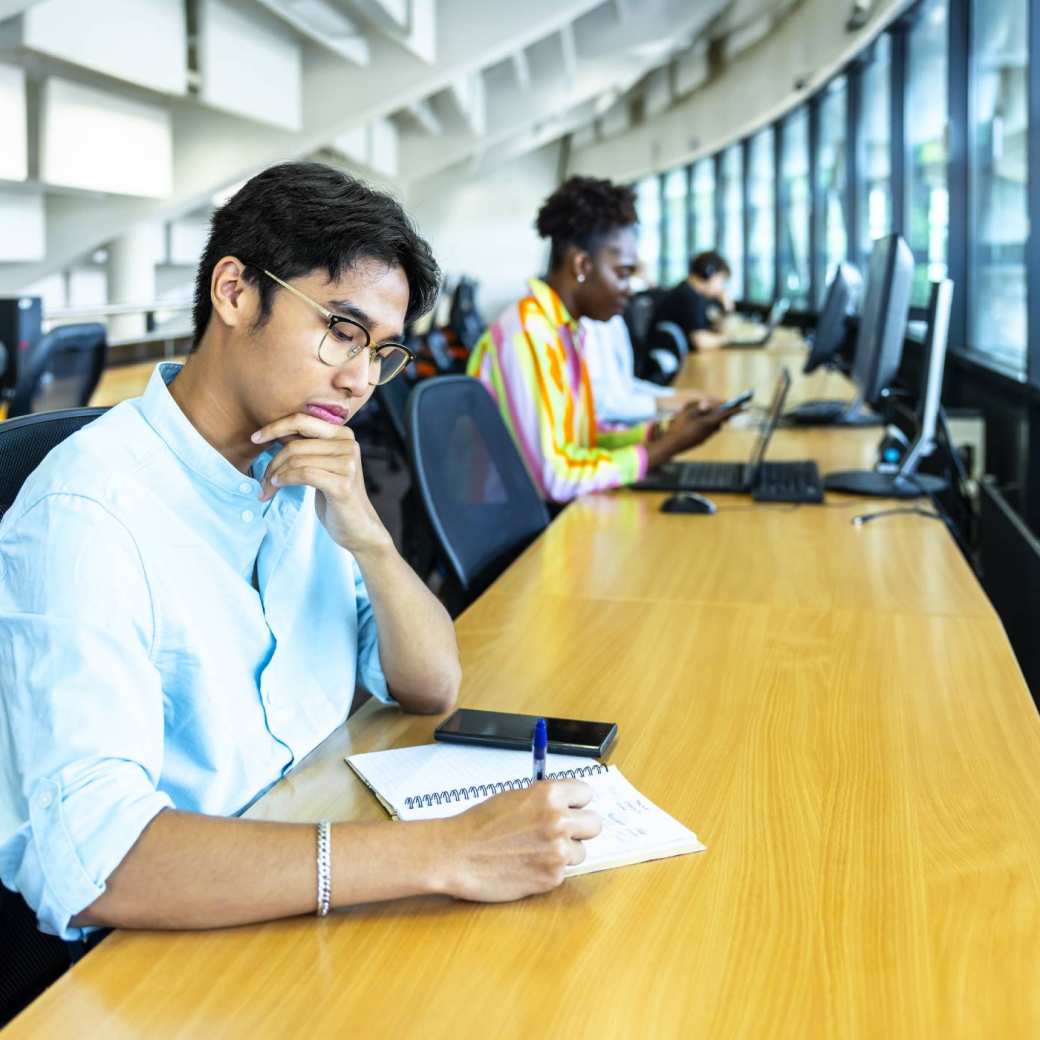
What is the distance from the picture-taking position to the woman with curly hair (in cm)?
278

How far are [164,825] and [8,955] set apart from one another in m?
0.36

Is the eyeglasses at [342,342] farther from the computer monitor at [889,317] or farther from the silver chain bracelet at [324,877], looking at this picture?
the computer monitor at [889,317]

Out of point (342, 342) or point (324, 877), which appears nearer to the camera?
point (324, 877)

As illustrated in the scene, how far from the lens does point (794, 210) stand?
1140cm

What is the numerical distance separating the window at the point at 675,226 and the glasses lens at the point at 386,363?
14814 millimetres

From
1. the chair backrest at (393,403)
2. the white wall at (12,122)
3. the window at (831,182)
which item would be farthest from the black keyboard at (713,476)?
the window at (831,182)

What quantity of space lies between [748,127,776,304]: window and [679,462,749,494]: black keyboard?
31.0ft

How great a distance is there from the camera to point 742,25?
34.8ft

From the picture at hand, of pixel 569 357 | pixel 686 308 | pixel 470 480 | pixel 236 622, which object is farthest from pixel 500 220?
pixel 236 622

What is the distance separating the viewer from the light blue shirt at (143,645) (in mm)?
936

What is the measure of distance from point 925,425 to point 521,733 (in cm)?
158

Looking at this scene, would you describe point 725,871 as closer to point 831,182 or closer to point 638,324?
point 638,324

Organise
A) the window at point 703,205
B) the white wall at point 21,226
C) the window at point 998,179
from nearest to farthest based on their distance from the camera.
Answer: the window at point 998,179, the white wall at point 21,226, the window at point 703,205

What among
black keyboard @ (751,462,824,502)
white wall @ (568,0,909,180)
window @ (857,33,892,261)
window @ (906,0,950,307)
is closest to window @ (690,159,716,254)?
white wall @ (568,0,909,180)
